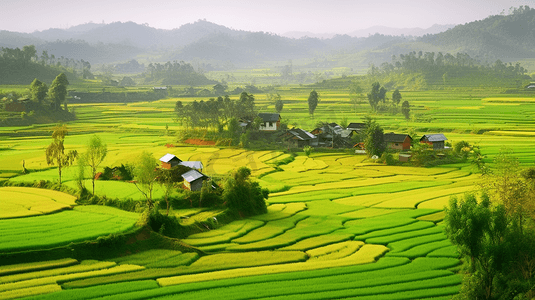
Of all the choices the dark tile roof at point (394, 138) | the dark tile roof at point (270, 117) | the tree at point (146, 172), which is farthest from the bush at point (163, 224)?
the dark tile roof at point (270, 117)

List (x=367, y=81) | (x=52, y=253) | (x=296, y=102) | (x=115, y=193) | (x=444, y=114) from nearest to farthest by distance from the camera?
(x=52, y=253) < (x=115, y=193) < (x=444, y=114) < (x=296, y=102) < (x=367, y=81)

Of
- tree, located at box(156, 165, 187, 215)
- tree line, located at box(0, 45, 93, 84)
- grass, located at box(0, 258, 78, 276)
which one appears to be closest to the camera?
grass, located at box(0, 258, 78, 276)

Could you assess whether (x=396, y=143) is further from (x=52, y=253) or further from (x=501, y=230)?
(x=52, y=253)

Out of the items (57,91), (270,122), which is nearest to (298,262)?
(270,122)

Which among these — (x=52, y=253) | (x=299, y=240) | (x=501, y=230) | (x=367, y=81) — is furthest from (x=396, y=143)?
(x=367, y=81)

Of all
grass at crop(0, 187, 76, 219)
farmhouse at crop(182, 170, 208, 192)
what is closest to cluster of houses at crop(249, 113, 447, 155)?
farmhouse at crop(182, 170, 208, 192)

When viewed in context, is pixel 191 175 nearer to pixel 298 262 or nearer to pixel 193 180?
pixel 193 180

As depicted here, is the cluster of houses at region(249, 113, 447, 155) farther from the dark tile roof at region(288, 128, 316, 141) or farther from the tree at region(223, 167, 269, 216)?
the tree at region(223, 167, 269, 216)

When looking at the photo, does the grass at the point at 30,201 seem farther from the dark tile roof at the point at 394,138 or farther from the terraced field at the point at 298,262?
the dark tile roof at the point at 394,138
